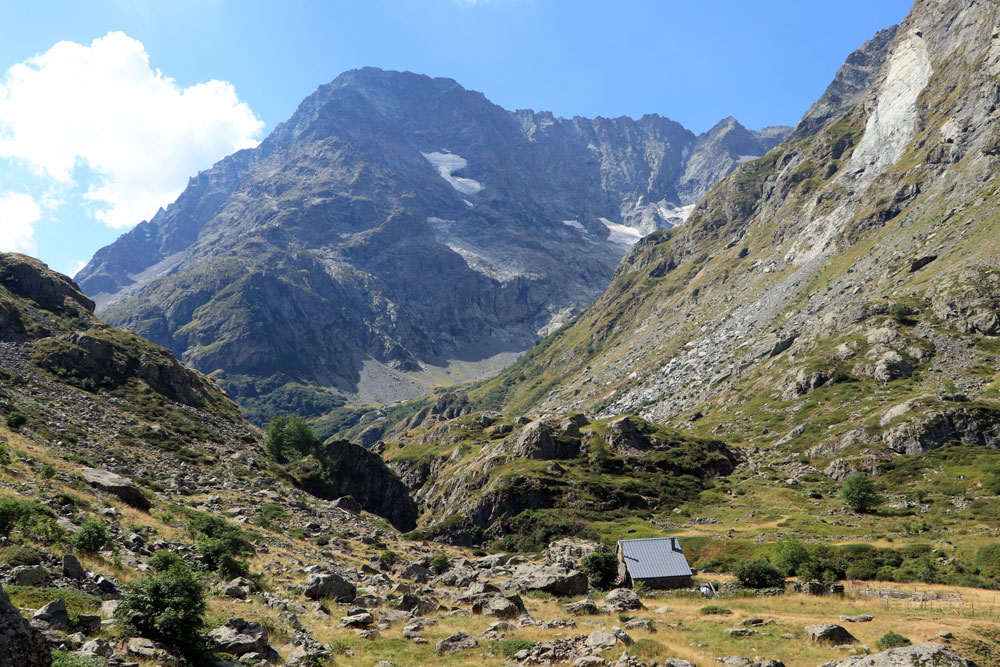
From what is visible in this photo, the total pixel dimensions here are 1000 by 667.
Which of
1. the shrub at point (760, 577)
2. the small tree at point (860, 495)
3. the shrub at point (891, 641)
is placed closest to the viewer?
the shrub at point (891, 641)

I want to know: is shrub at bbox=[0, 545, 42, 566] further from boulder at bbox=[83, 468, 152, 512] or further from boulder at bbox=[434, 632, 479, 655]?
boulder at bbox=[83, 468, 152, 512]

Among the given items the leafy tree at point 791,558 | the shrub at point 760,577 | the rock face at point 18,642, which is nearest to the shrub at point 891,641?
the shrub at point 760,577

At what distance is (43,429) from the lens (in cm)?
5347

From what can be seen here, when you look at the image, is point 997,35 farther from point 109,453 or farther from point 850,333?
point 109,453

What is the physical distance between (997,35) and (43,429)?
293 meters

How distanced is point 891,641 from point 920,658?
20.4 ft

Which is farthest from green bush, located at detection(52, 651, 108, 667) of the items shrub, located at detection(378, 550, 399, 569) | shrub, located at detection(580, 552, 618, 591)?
shrub, located at detection(580, 552, 618, 591)

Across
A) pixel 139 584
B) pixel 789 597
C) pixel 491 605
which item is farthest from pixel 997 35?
pixel 139 584

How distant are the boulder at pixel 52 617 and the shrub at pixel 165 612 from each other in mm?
1511

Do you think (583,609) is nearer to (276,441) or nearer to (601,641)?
(601,641)

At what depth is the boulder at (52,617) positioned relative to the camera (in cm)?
1549

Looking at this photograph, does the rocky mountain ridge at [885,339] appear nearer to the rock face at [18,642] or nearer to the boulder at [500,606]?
the boulder at [500,606]

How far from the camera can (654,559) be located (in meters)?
49.0

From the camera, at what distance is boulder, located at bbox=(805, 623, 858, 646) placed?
2569 centimetres
